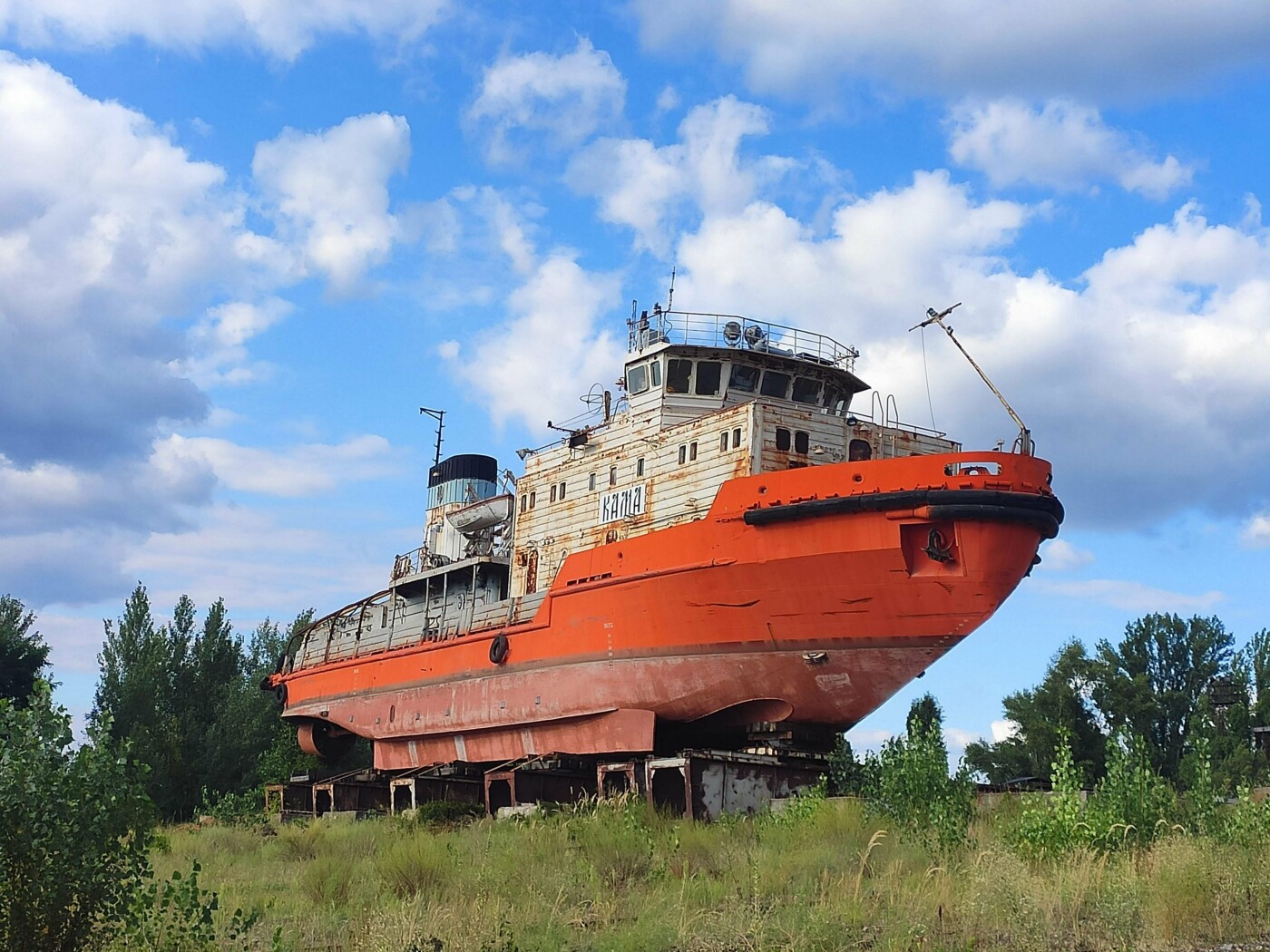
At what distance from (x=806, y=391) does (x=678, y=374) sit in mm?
2656

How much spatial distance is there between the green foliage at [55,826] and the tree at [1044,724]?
3783 cm

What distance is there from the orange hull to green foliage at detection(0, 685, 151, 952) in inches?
491

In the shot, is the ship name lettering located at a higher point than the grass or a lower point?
higher

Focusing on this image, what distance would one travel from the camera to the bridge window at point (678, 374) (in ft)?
77.3

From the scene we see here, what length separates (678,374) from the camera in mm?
23609

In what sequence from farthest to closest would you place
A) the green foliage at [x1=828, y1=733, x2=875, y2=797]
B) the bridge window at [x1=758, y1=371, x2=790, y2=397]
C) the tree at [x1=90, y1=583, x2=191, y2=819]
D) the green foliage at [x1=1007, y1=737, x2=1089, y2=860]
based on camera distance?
the tree at [x1=90, y1=583, x2=191, y2=819] < the bridge window at [x1=758, y1=371, x2=790, y2=397] < the green foliage at [x1=828, y1=733, x2=875, y2=797] < the green foliage at [x1=1007, y1=737, x2=1089, y2=860]

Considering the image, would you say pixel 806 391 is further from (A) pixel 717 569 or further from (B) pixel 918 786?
(B) pixel 918 786

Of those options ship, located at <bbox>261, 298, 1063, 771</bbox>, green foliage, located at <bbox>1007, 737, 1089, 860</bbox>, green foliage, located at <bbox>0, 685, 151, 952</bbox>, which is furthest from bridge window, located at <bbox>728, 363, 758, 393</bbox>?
green foliage, located at <bbox>0, 685, 151, 952</bbox>

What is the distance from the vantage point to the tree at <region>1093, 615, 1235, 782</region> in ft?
147

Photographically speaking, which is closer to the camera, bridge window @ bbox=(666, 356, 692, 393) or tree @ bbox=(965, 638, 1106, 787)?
bridge window @ bbox=(666, 356, 692, 393)

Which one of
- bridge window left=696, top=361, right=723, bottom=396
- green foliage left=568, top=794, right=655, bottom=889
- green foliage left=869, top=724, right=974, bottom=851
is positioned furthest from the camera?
bridge window left=696, top=361, right=723, bottom=396

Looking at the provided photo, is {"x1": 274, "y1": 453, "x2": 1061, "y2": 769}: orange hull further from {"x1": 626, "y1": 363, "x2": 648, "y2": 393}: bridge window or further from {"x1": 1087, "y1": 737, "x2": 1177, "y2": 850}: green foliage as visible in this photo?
{"x1": 1087, "y1": 737, "x2": 1177, "y2": 850}: green foliage

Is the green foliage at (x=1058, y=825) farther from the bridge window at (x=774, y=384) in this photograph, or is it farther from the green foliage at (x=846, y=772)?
the bridge window at (x=774, y=384)

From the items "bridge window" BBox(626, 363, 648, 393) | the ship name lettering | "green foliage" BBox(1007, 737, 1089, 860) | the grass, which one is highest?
"bridge window" BBox(626, 363, 648, 393)
